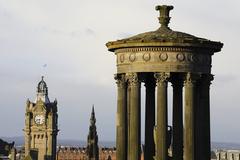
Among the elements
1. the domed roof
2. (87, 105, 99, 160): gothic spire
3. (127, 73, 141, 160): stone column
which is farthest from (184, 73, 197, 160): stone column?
(87, 105, 99, 160): gothic spire

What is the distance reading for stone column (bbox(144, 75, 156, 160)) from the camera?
28.8 metres

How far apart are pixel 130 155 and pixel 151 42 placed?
11.7ft

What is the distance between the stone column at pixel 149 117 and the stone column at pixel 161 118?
6.20ft

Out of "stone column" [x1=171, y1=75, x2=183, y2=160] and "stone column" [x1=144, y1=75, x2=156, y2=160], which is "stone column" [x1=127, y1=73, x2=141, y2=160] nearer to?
"stone column" [x1=171, y1=75, x2=183, y2=160]

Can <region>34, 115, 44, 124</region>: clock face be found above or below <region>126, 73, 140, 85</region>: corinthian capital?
above

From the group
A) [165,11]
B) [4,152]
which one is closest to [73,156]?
[4,152]

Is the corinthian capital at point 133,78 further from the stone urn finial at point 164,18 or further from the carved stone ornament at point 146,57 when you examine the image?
the stone urn finial at point 164,18

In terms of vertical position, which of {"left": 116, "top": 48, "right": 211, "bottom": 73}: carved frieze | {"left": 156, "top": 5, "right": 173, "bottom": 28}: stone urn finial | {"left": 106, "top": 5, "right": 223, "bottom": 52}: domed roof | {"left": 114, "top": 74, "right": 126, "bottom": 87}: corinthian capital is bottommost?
{"left": 114, "top": 74, "right": 126, "bottom": 87}: corinthian capital

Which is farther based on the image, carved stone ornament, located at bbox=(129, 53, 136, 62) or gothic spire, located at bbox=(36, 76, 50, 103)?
gothic spire, located at bbox=(36, 76, 50, 103)

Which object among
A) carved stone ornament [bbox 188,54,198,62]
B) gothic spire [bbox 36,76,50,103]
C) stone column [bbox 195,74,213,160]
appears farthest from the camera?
gothic spire [bbox 36,76,50,103]

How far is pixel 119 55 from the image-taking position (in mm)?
27609

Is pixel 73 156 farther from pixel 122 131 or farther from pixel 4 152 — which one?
pixel 122 131

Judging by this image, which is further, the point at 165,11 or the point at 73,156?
the point at 73,156

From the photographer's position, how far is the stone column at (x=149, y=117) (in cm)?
2875
